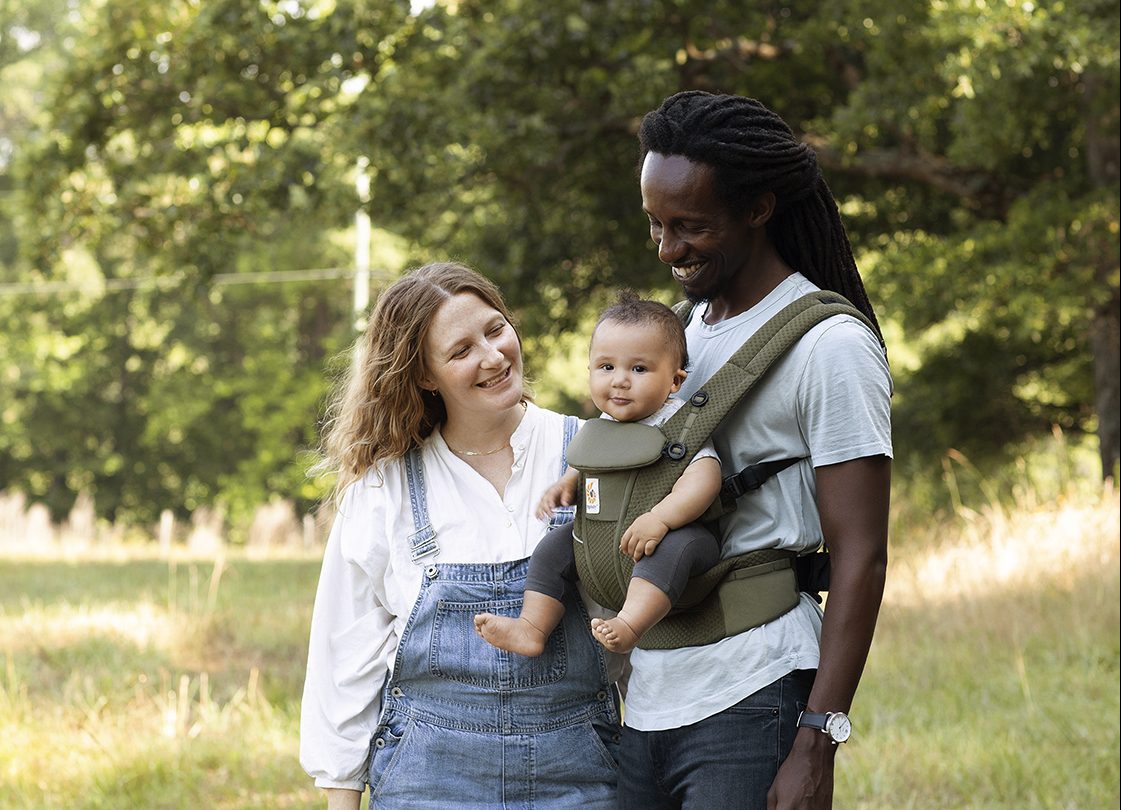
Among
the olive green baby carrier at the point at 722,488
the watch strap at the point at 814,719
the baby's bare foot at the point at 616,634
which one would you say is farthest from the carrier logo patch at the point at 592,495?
the watch strap at the point at 814,719

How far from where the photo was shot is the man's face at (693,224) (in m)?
2.26

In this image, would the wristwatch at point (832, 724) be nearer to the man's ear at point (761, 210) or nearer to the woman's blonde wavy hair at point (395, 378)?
the man's ear at point (761, 210)

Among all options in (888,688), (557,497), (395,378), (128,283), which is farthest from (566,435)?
(128,283)

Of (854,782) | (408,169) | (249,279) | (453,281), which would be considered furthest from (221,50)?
(249,279)

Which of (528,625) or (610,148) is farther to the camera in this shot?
(610,148)

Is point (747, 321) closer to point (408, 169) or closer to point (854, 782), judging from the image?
point (854, 782)

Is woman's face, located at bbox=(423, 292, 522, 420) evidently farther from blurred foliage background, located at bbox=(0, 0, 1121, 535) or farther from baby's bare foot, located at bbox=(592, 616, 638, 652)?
blurred foliage background, located at bbox=(0, 0, 1121, 535)

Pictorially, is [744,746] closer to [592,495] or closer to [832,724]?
[832,724]

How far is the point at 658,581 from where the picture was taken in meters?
2.19

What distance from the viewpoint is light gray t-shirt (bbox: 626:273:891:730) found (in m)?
2.18

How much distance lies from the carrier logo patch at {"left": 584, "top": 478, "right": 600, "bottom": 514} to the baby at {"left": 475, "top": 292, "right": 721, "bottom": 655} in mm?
100

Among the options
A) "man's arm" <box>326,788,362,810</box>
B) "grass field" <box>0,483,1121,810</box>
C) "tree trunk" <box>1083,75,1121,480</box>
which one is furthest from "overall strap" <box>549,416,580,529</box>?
"tree trunk" <box>1083,75,1121,480</box>

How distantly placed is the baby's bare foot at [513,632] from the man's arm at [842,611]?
0.55 m

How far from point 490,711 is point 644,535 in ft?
2.03
